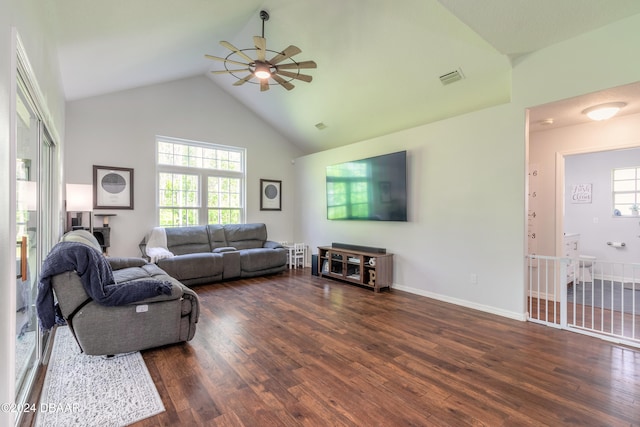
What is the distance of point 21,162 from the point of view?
6.58 ft

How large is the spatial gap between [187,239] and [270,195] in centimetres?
213

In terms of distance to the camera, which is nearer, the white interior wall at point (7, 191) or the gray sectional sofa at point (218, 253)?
the white interior wall at point (7, 191)

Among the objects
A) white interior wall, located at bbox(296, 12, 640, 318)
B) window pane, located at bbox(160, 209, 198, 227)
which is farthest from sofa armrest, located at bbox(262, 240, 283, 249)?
white interior wall, located at bbox(296, 12, 640, 318)

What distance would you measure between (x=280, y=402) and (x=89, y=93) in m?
5.35

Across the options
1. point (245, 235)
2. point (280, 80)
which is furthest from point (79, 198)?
point (280, 80)

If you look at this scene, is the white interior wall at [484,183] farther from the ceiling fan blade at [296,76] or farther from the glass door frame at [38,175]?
the glass door frame at [38,175]

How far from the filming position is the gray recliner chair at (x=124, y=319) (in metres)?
2.33

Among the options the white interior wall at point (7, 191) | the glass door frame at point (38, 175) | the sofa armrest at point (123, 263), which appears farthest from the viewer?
the sofa armrest at point (123, 263)

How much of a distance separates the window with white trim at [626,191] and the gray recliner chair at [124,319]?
7.33 meters

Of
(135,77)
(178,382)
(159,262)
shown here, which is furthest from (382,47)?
(159,262)

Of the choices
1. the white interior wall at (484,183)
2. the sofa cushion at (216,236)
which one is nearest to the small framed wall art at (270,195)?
the sofa cushion at (216,236)

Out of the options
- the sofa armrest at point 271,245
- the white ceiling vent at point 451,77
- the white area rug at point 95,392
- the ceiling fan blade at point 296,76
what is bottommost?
the white area rug at point 95,392

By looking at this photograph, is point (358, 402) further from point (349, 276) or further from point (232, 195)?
point (232, 195)

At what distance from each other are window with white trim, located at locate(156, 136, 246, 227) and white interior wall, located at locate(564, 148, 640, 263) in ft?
22.7
